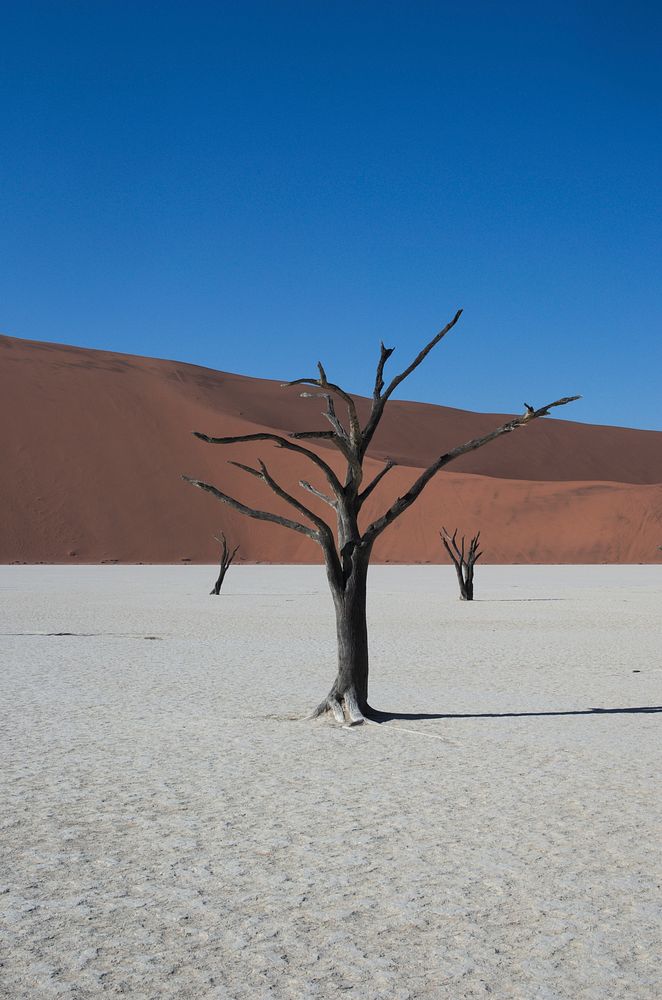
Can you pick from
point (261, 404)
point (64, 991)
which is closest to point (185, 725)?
point (64, 991)

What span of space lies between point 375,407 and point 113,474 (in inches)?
2645

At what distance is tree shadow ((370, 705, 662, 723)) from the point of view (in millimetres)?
8977

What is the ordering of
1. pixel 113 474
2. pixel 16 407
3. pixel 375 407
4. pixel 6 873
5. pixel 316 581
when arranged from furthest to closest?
1. pixel 16 407
2. pixel 113 474
3. pixel 316 581
4. pixel 375 407
5. pixel 6 873

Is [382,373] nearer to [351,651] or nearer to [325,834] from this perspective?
[351,651]

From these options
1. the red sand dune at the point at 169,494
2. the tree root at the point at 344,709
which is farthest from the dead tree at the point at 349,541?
the red sand dune at the point at 169,494

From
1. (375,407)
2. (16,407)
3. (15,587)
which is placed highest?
(16,407)

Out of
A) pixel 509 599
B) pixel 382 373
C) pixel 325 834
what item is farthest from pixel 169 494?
pixel 325 834

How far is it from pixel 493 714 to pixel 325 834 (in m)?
4.11

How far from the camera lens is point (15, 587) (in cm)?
3419

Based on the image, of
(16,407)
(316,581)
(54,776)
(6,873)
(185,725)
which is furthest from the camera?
(16,407)

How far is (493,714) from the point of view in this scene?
9.16 m

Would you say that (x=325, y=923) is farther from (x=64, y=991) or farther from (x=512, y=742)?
(x=512, y=742)

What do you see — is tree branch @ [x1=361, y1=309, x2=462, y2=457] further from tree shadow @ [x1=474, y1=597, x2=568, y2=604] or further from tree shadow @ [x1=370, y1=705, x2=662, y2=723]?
tree shadow @ [x1=474, y1=597, x2=568, y2=604]

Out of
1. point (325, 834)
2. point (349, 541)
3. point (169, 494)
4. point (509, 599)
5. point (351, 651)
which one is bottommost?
point (325, 834)
